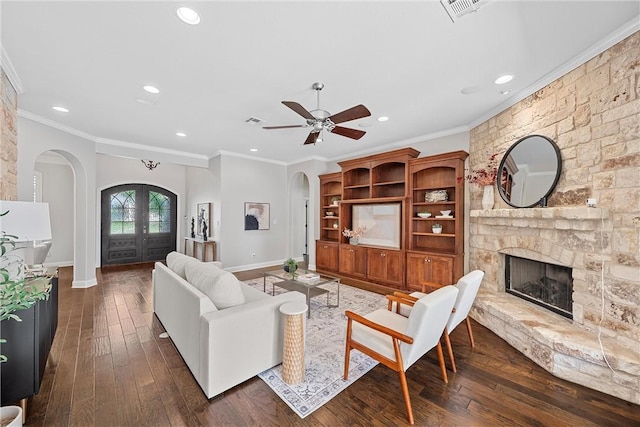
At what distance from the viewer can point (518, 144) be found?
325cm

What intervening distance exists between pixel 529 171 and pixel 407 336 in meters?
2.59

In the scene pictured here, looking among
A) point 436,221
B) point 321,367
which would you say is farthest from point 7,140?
point 436,221

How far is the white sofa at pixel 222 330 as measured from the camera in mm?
2010

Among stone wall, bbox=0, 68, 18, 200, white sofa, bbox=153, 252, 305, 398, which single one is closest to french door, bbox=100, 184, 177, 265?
stone wall, bbox=0, 68, 18, 200

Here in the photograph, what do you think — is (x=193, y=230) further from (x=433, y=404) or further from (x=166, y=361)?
(x=433, y=404)

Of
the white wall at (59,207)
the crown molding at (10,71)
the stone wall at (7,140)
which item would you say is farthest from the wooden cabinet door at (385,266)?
the white wall at (59,207)

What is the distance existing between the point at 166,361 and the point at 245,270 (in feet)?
12.7

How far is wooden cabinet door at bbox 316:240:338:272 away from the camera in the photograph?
234 inches

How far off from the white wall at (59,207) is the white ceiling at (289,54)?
12.2ft

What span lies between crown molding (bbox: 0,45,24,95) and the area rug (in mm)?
3715

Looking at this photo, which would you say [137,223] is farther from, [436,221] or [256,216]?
[436,221]

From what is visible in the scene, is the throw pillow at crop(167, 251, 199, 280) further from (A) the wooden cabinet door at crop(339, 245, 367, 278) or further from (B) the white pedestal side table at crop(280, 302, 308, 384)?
(A) the wooden cabinet door at crop(339, 245, 367, 278)

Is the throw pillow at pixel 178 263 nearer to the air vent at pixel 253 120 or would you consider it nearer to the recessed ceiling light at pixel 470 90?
the air vent at pixel 253 120

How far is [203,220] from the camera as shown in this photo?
677 cm
